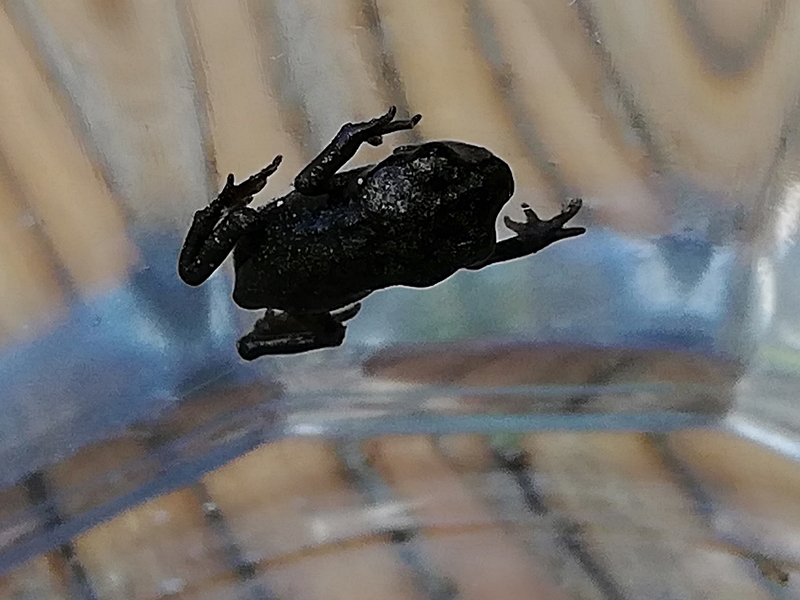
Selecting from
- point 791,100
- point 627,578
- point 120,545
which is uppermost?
point 791,100

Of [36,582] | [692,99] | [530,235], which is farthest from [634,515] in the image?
[36,582]

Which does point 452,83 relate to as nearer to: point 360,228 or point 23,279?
point 360,228

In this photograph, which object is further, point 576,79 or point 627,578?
point 576,79

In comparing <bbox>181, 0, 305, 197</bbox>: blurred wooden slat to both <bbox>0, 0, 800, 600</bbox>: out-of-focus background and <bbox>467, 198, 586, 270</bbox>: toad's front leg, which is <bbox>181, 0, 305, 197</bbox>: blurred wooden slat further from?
<bbox>467, 198, 586, 270</bbox>: toad's front leg

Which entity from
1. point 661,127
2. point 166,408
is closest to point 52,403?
point 166,408

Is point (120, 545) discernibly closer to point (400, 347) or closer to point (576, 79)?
point (400, 347)

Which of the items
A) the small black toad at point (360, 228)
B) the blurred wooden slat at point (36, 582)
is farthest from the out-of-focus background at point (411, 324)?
the small black toad at point (360, 228)

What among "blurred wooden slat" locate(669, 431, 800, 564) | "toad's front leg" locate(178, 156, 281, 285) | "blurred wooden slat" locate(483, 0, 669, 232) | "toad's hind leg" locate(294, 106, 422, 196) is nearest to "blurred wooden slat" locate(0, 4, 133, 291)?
"toad's front leg" locate(178, 156, 281, 285)
